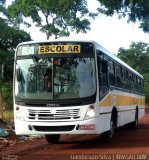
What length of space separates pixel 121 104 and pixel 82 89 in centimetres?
466

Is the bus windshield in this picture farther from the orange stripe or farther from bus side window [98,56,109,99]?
the orange stripe

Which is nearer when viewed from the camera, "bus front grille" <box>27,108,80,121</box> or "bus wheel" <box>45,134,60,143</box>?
"bus front grille" <box>27,108,80,121</box>

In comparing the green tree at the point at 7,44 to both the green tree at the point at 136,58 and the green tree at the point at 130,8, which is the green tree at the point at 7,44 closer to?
the green tree at the point at 130,8

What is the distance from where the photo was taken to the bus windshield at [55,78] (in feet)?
42.3

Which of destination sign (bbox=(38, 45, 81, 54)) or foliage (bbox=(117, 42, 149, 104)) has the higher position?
foliage (bbox=(117, 42, 149, 104))

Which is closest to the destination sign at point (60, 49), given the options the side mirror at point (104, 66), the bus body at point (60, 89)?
the bus body at point (60, 89)

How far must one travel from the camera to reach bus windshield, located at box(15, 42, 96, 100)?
12.9 m

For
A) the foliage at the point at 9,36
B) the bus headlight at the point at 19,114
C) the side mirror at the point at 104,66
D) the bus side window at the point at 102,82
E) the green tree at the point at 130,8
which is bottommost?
the bus headlight at the point at 19,114

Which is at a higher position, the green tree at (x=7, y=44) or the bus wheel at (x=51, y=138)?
the green tree at (x=7, y=44)

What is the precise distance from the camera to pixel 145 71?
75.8m

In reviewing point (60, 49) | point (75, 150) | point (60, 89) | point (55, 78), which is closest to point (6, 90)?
point (60, 49)

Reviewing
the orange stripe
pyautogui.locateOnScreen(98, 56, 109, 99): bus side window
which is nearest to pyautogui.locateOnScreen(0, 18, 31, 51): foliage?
the orange stripe

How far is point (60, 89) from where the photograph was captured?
12.9m

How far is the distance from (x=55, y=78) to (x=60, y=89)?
0.37 m
